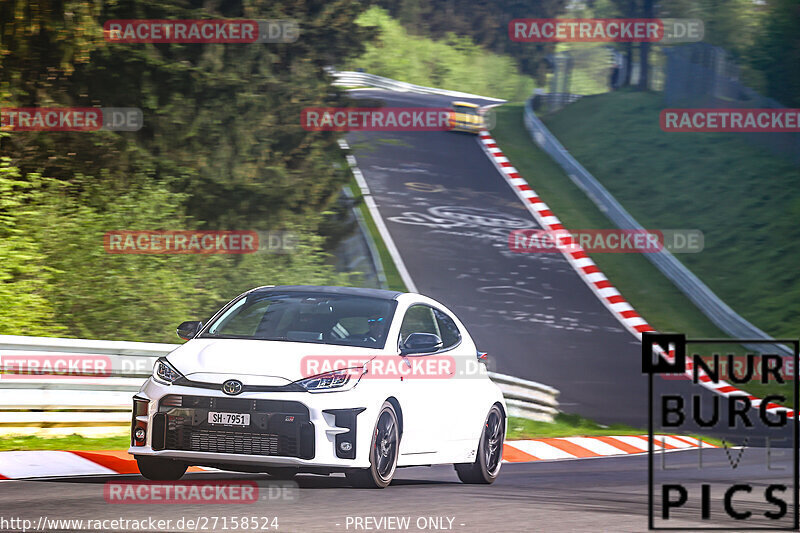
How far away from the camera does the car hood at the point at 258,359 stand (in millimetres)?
8344

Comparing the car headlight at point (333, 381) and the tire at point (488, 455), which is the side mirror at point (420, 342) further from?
the tire at point (488, 455)

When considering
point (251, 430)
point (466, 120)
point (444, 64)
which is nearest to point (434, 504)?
point (251, 430)

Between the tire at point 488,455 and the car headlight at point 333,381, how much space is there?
2.20 m

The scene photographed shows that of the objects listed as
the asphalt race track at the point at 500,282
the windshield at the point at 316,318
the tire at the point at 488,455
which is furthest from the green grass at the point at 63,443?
the asphalt race track at the point at 500,282

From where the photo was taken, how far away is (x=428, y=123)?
43.3 meters

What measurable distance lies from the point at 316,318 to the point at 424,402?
3.61ft

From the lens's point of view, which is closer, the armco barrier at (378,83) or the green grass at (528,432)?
the green grass at (528,432)

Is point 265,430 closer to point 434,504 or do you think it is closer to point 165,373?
point 165,373

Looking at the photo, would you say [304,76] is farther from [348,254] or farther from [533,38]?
[533,38]

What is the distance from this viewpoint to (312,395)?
27.1 feet

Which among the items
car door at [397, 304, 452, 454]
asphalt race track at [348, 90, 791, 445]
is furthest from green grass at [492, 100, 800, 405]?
car door at [397, 304, 452, 454]

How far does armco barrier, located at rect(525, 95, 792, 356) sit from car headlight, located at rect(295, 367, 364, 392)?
15124 mm

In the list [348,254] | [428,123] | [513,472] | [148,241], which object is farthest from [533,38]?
[513,472]

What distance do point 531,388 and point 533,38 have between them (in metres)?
50.1
